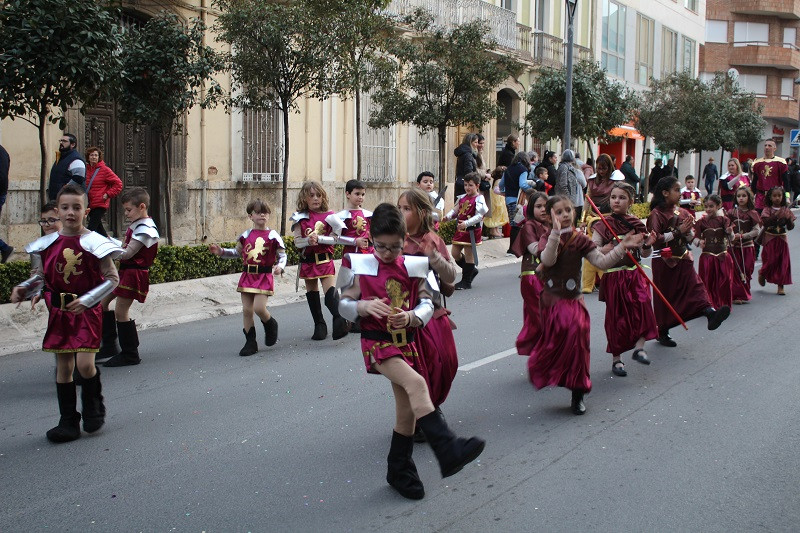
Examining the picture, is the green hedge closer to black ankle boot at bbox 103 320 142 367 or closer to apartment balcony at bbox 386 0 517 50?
black ankle boot at bbox 103 320 142 367

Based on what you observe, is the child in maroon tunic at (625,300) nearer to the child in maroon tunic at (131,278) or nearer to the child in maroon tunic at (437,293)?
the child in maroon tunic at (437,293)

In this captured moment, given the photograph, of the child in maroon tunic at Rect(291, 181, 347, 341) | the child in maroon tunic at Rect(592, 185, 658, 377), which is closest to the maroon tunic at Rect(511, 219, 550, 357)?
the child in maroon tunic at Rect(592, 185, 658, 377)

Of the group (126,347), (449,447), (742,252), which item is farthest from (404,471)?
(742,252)

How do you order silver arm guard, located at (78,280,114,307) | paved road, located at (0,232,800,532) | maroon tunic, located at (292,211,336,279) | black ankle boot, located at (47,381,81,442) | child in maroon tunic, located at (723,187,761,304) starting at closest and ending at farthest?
1. paved road, located at (0,232,800,532)
2. silver arm guard, located at (78,280,114,307)
3. black ankle boot, located at (47,381,81,442)
4. maroon tunic, located at (292,211,336,279)
5. child in maroon tunic, located at (723,187,761,304)

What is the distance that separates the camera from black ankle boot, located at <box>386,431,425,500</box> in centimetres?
498

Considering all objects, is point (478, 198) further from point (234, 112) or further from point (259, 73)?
point (234, 112)

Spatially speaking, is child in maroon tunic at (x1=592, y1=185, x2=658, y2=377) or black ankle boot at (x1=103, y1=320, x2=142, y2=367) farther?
black ankle boot at (x1=103, y1=320, x2=142, y2=367)

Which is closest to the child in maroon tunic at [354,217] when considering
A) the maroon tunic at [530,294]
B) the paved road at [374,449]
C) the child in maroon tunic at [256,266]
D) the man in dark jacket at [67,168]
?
the child in maroon tunic at [256,266]

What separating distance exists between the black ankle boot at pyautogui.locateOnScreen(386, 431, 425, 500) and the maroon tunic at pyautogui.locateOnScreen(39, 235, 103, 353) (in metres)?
2.22

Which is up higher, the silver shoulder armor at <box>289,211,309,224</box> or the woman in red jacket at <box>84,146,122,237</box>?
the woman in red jacket at <box>84,146,122,237</box>

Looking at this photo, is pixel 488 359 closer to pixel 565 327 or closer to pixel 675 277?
pixel 565 327

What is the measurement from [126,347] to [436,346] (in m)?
3.96

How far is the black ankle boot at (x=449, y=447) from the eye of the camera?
460cm

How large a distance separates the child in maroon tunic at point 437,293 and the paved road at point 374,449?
1.91 feet
